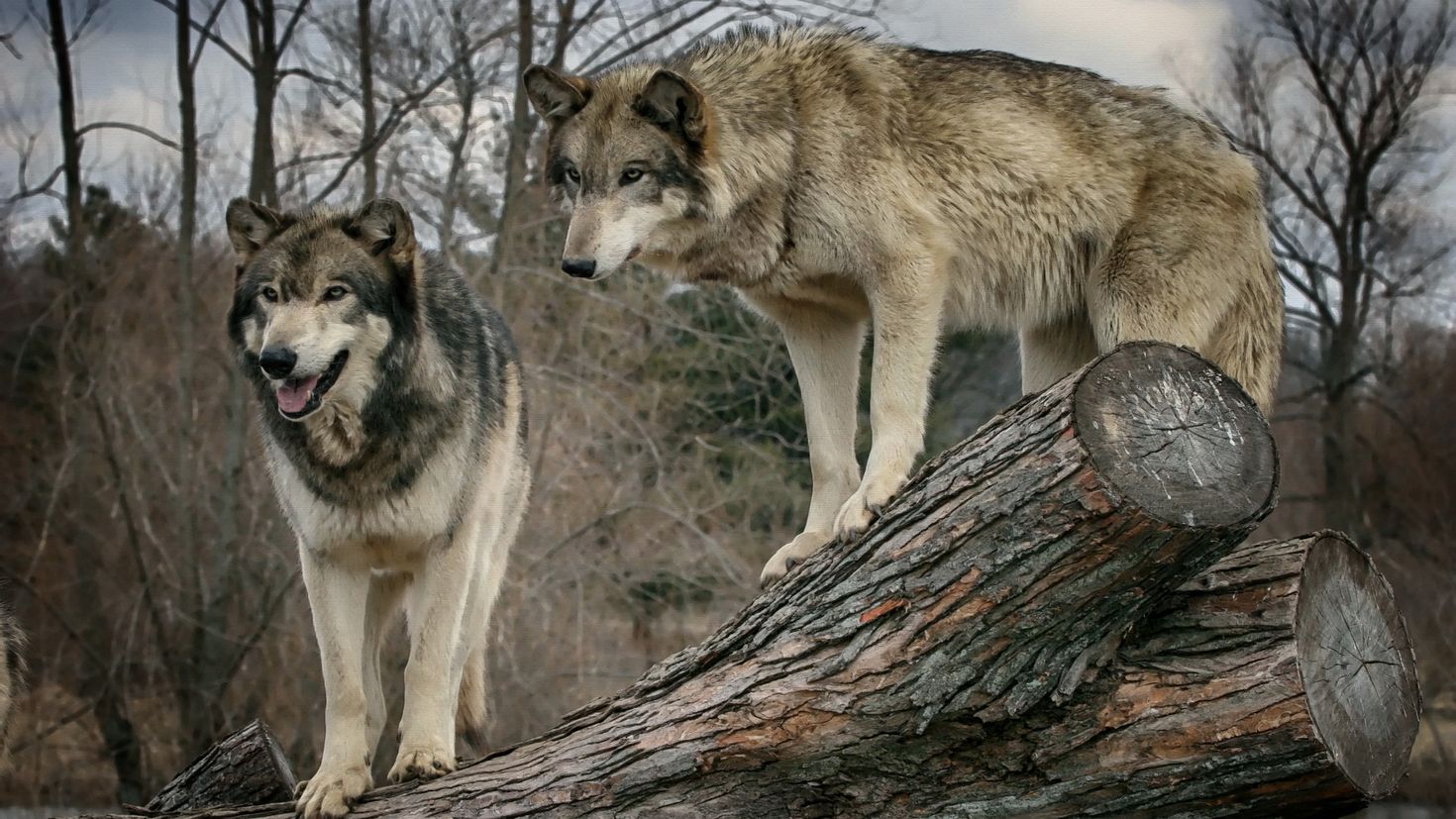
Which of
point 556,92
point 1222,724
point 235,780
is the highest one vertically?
point 556,92

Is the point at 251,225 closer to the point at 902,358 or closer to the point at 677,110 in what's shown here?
the point at 677,110

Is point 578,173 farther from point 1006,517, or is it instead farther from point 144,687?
point 144,687

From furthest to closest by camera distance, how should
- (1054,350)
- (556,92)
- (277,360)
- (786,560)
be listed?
(1054,350), (556,92), (786,560), (277,360)

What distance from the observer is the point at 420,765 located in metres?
4.77

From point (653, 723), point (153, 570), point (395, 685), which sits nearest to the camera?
point (653, 723)

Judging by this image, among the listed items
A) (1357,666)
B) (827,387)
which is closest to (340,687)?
(827,387)

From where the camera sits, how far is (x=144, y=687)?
16.0 metres

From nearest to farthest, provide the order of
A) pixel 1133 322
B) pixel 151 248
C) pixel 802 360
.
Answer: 1. pixel 1133 322
2. pixel 802 360
3. pixel 151 248

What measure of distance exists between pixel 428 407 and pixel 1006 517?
7.81 feet

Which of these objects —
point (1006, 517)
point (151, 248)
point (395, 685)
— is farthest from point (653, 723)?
point (151, 248)

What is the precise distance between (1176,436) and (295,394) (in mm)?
2848

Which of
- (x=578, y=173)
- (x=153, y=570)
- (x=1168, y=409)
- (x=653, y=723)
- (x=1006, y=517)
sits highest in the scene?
(x=578, y=173)

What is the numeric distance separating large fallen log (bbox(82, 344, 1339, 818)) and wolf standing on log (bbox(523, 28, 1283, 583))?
833 mm

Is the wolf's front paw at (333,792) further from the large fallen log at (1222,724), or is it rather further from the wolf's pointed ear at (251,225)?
the wolf's pointed ear at (251,225)
